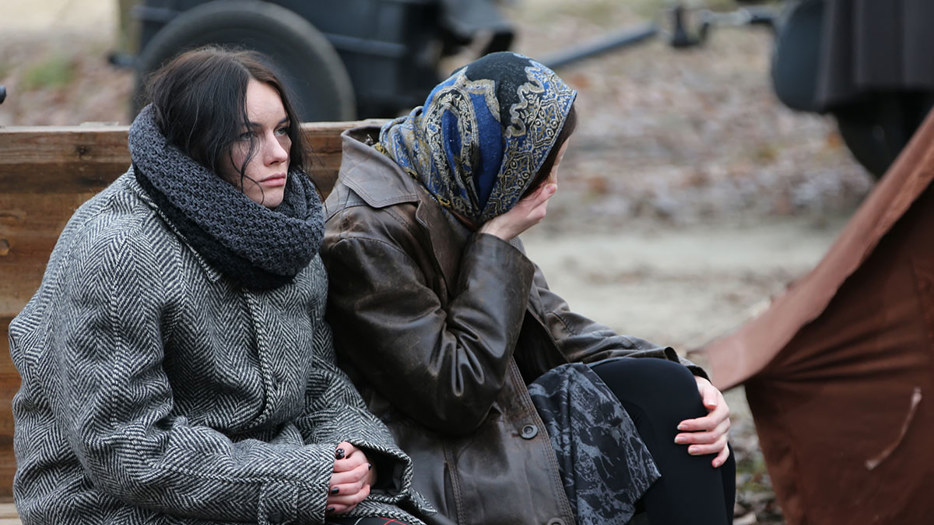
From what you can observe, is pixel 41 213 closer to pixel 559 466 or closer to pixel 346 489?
pixel 346 489

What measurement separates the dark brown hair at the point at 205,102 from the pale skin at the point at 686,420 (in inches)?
22.6

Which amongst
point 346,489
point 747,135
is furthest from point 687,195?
point 346,489

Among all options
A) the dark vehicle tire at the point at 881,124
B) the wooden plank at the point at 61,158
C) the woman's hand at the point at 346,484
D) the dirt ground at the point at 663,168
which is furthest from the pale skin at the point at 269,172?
the dark vehicle tire at the point at 881,124

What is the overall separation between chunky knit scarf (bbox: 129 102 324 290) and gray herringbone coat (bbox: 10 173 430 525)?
34 millimetres

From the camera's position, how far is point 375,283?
86.9 inches

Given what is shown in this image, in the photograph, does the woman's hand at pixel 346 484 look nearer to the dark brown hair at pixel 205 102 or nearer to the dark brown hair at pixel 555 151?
the dark brown hair at pixel 205 102

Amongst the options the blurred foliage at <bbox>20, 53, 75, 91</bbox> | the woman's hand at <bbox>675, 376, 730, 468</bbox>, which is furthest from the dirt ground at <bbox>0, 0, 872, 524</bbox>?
the woman's hand at <bbox>675, 376, 730, 468</bbox>

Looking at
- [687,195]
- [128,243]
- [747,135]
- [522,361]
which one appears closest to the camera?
[128,243]

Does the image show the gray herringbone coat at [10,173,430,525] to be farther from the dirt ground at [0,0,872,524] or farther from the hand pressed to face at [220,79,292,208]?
the dirt ground at [0,0,872,524]

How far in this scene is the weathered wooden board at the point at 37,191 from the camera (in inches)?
104

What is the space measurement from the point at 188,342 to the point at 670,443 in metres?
0.98

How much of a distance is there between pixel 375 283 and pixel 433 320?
13 cm

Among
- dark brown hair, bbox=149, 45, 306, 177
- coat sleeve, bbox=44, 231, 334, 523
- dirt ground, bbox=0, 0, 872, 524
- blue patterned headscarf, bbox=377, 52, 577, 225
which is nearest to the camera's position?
coat sleeve, bbox=44, 231, 334, 523

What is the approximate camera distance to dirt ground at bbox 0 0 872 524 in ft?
20.3
